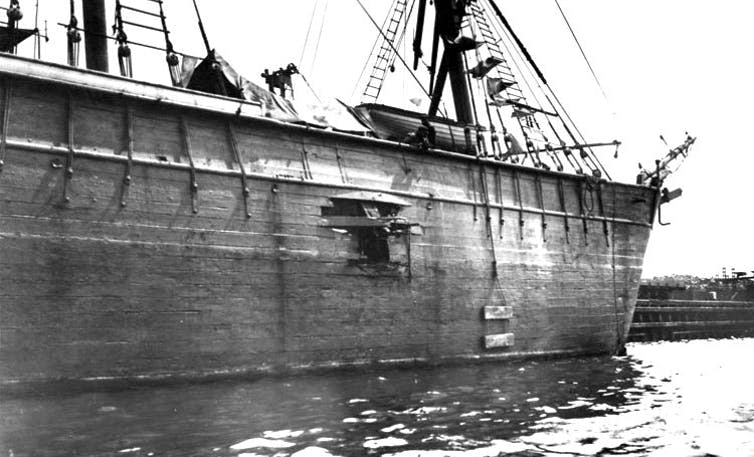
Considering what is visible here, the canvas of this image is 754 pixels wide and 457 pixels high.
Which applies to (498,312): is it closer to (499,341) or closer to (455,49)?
(499,341)

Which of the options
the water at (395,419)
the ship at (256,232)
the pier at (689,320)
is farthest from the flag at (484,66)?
the pier at (689,320)

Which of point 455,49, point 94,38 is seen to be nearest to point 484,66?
point 455,49

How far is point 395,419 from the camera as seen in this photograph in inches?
282

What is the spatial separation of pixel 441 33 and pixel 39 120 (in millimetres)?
11083

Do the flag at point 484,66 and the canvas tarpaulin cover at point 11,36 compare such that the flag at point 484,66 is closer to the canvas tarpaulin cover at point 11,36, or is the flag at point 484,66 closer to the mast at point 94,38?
the mast at point 94,38

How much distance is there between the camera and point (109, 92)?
8812 millimetres

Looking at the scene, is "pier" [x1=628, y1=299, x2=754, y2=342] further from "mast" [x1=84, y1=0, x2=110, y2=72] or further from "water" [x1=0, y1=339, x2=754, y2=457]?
"mast" [x1=84, y1=0, x2=110, y2=72]

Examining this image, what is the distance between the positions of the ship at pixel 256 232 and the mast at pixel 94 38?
0.09ft

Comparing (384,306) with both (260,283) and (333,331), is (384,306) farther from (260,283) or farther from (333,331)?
(260,283)

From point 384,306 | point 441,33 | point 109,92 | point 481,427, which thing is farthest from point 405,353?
point 441,33

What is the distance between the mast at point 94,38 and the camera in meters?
9.89

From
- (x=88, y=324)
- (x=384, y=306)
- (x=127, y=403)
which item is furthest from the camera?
(x=384, y=306)

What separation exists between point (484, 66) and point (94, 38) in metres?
9.85

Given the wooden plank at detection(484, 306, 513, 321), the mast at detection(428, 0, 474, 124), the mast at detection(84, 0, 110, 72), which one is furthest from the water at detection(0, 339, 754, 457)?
the mast at detection(428, 0, 474, 124)
